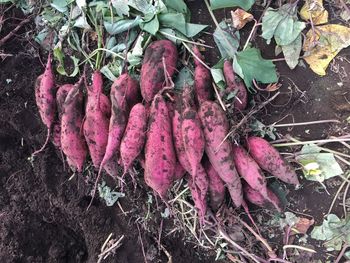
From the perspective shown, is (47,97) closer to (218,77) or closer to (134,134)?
(134,134)

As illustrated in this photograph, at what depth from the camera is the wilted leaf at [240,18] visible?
165 centimetres

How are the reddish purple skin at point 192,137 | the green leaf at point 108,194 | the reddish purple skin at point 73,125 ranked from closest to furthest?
the reddish purple skin at point 192,137 → the reddish purple skin at point 73,125 → the green leaf at point 108,194

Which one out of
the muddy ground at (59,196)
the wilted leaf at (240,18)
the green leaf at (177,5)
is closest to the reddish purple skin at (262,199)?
the muddy ground at (59,196)

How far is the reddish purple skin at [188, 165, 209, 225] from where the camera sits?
163 centimetres

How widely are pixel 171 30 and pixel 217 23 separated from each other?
0.56ft

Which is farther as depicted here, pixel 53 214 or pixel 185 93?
pixel 53 214

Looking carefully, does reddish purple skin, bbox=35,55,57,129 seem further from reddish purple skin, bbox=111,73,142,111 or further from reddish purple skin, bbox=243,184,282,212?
reddish purple skin, bbox=243,184,282,212

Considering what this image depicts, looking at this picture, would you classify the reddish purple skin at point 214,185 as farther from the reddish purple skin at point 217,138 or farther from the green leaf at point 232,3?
the green leaf at point 232,3

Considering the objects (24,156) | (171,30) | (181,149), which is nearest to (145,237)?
(181,149)

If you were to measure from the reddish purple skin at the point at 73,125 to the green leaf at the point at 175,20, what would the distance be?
412 millimetres

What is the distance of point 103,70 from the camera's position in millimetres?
1818

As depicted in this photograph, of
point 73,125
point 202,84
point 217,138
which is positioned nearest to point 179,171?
point 217,138

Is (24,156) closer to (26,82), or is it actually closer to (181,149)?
(26,82)

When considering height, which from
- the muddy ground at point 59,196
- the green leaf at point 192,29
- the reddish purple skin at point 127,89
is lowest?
the muddy ground at point 59,196
